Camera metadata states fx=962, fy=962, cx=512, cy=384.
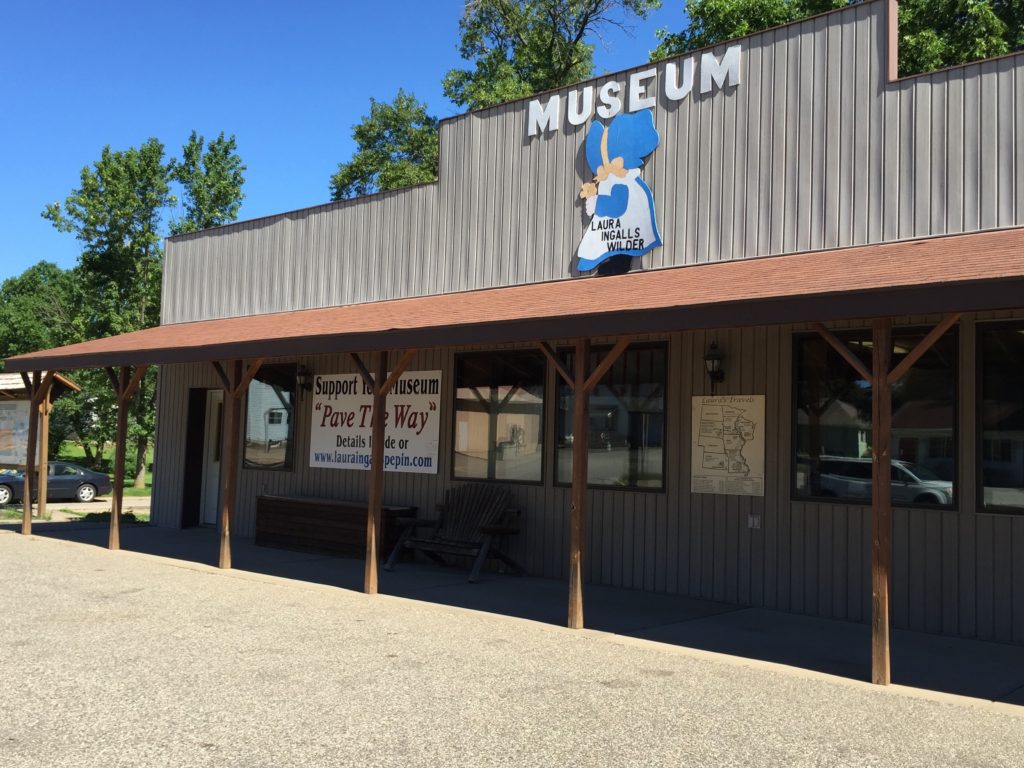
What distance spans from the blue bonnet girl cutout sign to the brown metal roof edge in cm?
280

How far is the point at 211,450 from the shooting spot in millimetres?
15867

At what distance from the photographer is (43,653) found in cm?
675

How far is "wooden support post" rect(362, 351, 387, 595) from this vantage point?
9.45 metres

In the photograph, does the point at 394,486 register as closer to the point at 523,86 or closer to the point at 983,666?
the point at 983,666

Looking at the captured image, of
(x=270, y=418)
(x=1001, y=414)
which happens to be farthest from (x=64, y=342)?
(x=1001, y=414)

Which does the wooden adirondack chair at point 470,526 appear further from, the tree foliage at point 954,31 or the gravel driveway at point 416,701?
the tree foliage at point 954,31

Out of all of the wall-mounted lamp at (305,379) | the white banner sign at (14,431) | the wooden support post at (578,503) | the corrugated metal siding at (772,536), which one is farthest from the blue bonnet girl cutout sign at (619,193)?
the white banner sign at (14,431)

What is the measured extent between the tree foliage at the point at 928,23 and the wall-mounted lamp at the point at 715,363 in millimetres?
10879

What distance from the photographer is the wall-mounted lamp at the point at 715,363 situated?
9453mm

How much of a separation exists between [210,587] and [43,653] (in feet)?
9.96

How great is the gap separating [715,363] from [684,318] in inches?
99.8

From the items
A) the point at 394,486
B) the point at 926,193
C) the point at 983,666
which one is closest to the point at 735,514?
the point at 983,666

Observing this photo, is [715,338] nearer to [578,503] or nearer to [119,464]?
[578,503]

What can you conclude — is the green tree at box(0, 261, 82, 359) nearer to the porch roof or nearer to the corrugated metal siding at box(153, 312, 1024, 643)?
the porch roof
